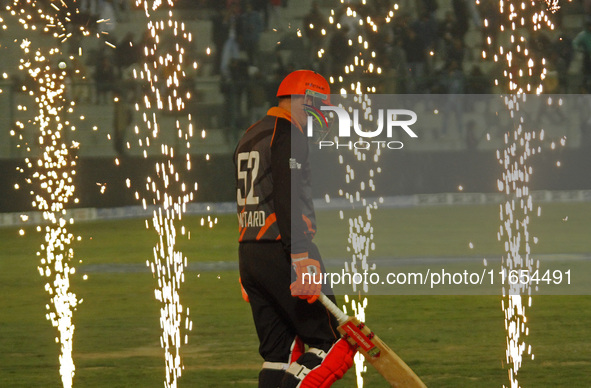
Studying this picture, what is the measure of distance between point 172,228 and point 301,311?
39.4 feet

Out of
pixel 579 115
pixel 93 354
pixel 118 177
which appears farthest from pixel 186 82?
pixel 93 354

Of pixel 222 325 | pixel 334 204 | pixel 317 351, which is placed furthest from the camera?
pixel 334 204

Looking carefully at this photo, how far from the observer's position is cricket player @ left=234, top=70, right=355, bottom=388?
5027 mm

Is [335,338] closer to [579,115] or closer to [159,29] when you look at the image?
[579,115]

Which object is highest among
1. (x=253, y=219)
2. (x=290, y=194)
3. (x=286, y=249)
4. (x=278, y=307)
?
(x=290, y=194)

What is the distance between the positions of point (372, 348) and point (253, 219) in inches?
32.3

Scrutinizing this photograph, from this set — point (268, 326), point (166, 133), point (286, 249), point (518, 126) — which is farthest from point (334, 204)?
point (286, 249)

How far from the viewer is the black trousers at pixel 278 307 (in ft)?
17.0

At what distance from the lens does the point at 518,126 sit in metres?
20.4

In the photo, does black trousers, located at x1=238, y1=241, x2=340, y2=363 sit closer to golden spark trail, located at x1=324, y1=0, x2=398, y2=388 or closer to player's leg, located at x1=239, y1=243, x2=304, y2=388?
player's leg, located at x1=239, y1=243, x2=304, y2=388

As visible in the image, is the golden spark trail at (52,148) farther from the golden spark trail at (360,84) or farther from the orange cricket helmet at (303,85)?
the orange cricket helmet at (303,85)

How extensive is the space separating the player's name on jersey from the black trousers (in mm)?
89

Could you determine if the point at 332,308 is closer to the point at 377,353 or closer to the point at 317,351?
the point at 317,351
